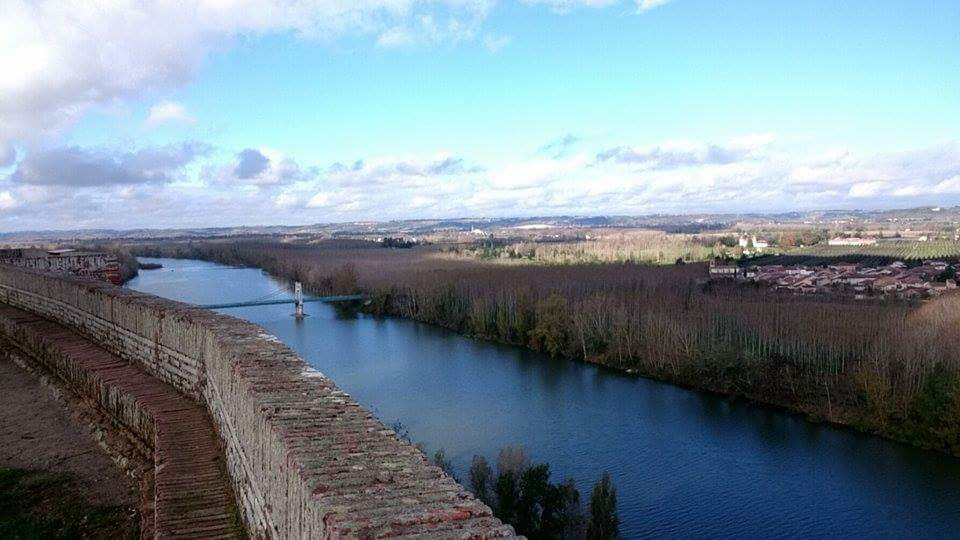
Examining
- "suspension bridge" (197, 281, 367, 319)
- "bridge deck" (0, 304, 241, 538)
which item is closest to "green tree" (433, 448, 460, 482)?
"bridge deck" (0, 304, 241, 538)

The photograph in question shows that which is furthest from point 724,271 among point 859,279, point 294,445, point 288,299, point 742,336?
point 294,445

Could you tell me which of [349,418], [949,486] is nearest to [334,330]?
[949,486]

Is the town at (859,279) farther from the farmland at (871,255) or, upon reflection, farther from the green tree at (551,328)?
the green tree at (551,328)

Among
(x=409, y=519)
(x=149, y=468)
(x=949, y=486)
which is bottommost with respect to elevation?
(x=949, y=486)

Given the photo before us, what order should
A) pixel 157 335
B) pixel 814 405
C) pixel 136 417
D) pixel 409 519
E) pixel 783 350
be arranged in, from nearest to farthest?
pixel 409 519
pixel 136 417
pixel 157 335
pixel 814 405
pixel 783 350

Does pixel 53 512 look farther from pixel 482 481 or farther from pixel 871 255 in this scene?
pixel 871 255

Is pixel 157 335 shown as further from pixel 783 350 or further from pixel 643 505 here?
pixel 783 350
